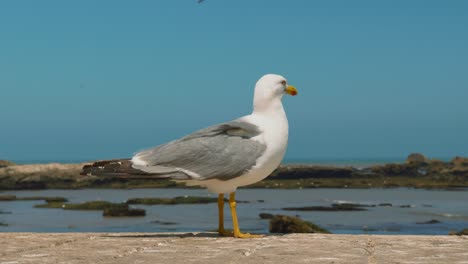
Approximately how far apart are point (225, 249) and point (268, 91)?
2036 mm

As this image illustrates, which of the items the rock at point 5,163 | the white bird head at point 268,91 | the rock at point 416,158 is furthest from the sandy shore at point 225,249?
the rock at point 416,158

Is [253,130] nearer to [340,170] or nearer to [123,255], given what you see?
[123,255]

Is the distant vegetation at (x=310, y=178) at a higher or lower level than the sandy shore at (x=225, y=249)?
higher

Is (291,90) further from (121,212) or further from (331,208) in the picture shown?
(331,208)

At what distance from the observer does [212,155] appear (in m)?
7.52

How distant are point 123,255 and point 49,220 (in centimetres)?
2188

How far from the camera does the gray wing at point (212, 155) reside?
7.46 m

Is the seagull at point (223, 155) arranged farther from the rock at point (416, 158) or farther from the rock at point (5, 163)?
the rock at point (416, 158)

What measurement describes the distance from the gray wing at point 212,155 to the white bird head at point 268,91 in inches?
12.9

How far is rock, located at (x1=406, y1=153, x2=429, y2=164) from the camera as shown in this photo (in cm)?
6650

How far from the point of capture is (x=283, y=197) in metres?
42.5

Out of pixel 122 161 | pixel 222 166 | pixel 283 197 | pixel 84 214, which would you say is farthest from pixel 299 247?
pixel 283 197

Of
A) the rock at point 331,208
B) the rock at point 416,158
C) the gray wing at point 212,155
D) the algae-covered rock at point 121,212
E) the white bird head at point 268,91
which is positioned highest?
the rock at point 416,158

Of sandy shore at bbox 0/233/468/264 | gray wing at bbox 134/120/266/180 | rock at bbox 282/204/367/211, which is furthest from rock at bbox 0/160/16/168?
gray wing at bbox 134/120/266/180
